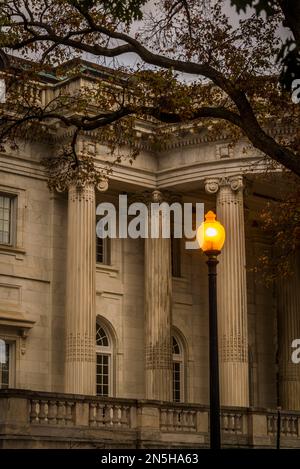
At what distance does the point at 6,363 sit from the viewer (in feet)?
133

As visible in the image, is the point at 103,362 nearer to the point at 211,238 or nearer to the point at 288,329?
the point at 288,329

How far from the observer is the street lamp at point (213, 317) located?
21375 mm

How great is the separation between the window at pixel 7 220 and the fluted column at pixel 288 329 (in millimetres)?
12587

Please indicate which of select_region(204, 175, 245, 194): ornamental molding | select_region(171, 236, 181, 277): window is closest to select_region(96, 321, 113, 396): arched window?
select_region(171, 236, 181, 277): window

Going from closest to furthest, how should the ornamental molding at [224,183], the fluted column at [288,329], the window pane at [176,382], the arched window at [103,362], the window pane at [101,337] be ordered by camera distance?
the ornamental molding at [224,183], the arched window at [103,362], the window pane at [101,337], the window pane at [176,382], the fluted column at [288,329]

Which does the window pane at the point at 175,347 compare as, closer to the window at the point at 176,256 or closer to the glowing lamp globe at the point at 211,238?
the window at the point at 176,256

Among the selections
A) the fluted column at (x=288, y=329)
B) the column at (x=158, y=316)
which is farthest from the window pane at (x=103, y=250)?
the fluted column at (x=288, y=329)

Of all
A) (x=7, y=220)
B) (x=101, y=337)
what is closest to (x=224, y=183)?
(x=101, y=337)

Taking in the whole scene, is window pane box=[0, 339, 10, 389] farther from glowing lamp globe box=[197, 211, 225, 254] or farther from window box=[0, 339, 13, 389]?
glowing lamp globe box=[197, 211, 225, 254]

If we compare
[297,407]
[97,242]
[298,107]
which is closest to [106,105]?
[298,107]

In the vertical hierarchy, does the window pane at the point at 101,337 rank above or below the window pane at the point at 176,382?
above

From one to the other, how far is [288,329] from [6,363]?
44.1 feet
